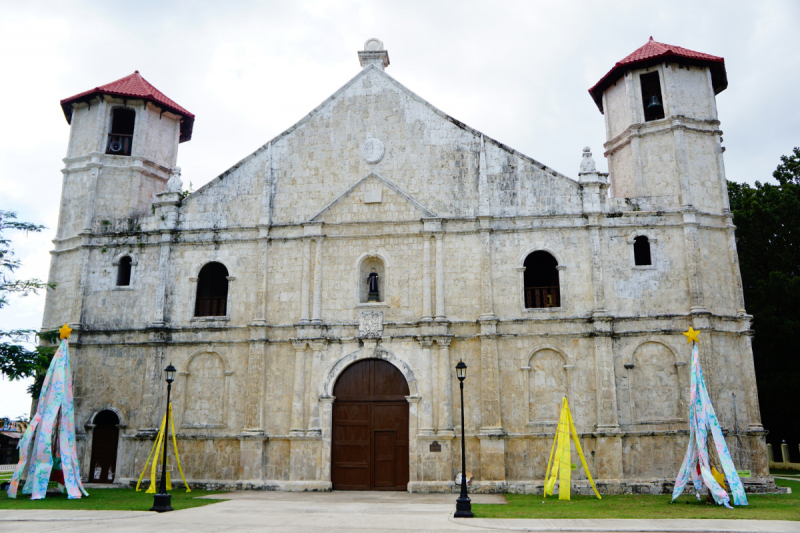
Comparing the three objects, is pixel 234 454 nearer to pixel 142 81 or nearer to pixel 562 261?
pixel 562 261

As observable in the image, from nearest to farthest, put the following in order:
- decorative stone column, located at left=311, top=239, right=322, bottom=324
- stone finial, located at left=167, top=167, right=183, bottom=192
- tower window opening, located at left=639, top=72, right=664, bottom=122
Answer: decorative stone column, located at left=311, top=239, right=322, bottom=324, tower window opening, located at left=639, top=72, right=664, bottom=122, stone finial, located at left=167, top=167, right=183, bottom=192

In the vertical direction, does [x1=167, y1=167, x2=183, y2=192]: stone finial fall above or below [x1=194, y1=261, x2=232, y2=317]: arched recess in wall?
above

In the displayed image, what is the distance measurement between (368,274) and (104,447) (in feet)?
36.7

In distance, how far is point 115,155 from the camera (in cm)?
2583

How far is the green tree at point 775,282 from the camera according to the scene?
2888 cm

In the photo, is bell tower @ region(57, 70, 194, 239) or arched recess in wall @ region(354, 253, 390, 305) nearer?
arched recess in wall @ region(354, 253, 390, 305)

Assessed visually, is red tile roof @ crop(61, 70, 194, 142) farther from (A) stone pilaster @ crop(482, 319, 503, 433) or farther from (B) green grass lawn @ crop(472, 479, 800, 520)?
(B) green grass lawn @ crop(472, 479, 800, 520)

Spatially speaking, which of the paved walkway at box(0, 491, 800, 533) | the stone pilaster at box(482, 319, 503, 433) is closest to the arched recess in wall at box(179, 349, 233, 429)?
the paved walkway at box(0, 491, 800, 533)

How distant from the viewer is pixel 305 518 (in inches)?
574

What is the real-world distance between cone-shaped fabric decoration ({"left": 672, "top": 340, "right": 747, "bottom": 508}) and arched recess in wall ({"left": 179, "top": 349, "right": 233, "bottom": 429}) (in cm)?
1475

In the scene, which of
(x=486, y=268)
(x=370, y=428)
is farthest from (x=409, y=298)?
(x=370, y=428)

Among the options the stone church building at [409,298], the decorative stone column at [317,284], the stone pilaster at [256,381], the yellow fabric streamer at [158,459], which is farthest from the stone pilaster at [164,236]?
the decorative stone column at [317,284]

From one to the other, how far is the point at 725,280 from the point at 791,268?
1168 centimetres

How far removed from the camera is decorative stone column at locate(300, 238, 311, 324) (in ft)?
75.0
